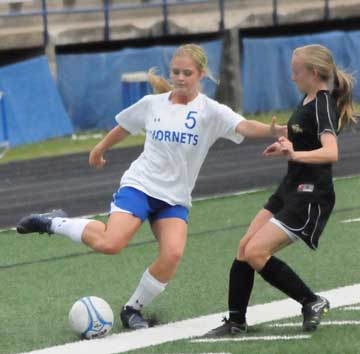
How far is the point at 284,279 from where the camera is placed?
836 centimetres

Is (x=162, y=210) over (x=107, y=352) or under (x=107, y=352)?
over

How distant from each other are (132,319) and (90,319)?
450 millimetres

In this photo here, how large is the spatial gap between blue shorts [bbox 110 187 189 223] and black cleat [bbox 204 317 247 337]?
80cm

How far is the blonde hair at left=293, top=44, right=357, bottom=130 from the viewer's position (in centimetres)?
832

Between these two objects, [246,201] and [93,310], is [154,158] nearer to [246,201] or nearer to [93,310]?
[93,310]

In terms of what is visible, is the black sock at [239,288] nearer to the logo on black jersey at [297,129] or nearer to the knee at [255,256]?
the knee at [255,256]

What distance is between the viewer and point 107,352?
8.11 meters

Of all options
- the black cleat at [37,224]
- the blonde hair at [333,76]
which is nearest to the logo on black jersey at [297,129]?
the blonde hair at [333,76]

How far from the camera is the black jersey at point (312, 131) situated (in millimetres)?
8219

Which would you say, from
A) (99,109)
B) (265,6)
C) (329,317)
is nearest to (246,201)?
(329,317)

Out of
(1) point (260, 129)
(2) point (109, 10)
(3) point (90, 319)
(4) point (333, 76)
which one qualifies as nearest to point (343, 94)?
(4) point (333, 76)

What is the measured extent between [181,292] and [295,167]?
1.97m

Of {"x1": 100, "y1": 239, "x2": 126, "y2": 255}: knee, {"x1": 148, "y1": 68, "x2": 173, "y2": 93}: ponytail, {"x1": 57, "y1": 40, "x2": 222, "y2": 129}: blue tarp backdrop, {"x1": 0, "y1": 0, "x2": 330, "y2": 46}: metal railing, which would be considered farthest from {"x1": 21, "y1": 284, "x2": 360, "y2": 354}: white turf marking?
{"x1": 0, "y1": 0, "x2": 330, "y2": 46}: metal railing

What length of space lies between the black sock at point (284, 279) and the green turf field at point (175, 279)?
23cm
